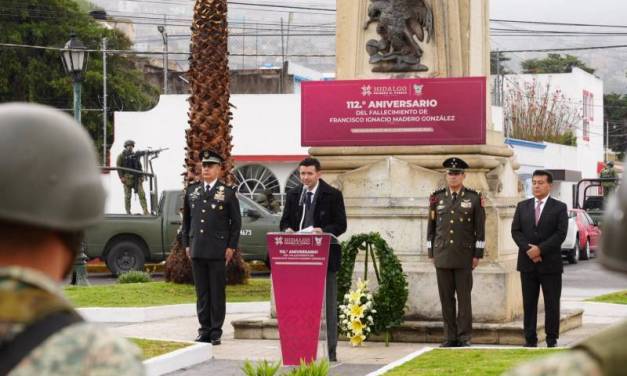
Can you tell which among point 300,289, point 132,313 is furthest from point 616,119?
point 300,289

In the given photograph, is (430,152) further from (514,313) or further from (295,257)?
(295,257)

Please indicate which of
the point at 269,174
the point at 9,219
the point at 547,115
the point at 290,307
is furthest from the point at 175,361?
the point at 547,115

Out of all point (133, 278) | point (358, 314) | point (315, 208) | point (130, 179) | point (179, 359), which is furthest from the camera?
point (130, 179)

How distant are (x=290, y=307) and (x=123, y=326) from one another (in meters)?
5.13

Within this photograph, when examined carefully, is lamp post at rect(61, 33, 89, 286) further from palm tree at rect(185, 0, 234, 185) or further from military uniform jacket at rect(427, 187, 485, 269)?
military uniform jacket at rect(427, 187, 485, 269)

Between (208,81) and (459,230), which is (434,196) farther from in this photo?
(208,81)

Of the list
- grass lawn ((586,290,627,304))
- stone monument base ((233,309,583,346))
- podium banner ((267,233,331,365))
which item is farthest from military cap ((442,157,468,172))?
grass lawn ((586,290,627,304))

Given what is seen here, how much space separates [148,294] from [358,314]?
6.64 metres

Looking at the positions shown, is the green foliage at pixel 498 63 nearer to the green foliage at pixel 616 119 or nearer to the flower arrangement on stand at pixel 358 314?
the green foliage at pixel 616 119

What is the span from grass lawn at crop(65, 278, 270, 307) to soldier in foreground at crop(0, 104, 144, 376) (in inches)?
636

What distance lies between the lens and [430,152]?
15.6 m

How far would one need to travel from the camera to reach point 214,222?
581 inches

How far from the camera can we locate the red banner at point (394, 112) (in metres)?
15.4

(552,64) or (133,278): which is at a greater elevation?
(552,64)
